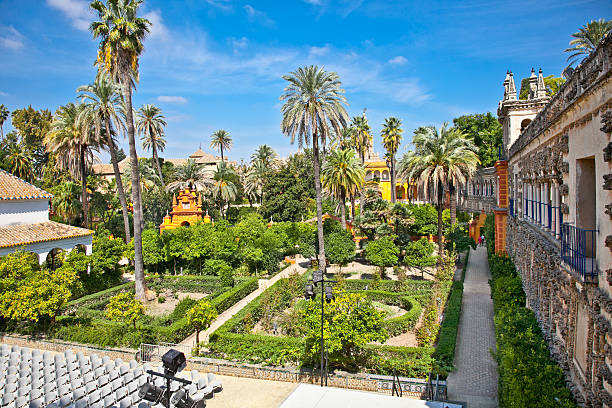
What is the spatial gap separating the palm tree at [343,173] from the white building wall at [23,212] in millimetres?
20018

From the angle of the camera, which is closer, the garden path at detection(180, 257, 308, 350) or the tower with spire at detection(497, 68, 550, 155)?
the garden path at detection(180, 257, 308, 350)

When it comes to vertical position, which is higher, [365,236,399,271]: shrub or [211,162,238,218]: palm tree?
[211,162,238,218]: palm tree

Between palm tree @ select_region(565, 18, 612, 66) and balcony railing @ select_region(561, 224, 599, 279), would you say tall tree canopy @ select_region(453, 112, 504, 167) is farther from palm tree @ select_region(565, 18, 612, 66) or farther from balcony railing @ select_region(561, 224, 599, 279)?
balcony railing @ select_region(561, 224, 599, 279)

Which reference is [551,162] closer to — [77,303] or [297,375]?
[297,375]

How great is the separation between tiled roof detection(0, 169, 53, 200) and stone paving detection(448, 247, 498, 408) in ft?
84.2

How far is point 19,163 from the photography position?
5034 cm

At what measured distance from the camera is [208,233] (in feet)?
100.0

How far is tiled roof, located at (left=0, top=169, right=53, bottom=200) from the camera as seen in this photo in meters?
24.1

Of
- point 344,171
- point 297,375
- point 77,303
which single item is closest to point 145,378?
point 297,375

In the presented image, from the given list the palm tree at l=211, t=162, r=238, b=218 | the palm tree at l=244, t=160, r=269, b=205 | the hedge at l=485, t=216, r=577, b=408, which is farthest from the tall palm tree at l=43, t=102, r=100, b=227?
the hedge at l=485, t=216, r=577, b=408

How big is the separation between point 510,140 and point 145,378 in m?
22.4

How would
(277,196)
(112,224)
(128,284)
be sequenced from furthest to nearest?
(277,196), (112,224), (128,284)

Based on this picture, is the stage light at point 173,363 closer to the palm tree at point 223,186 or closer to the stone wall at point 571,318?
the stone wall at point 571,318

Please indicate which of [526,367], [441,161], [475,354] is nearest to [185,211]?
[441,161]
